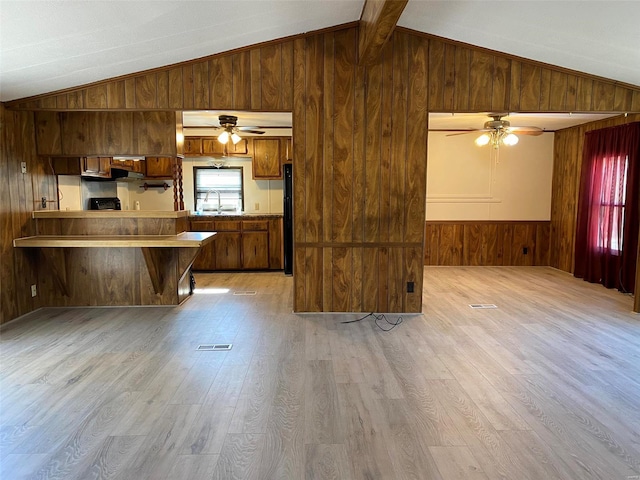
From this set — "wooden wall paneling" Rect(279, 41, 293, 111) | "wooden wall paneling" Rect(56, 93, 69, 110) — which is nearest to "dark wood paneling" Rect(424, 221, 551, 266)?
"wooden wall paneling" Rect(279, 41, 293, 111)

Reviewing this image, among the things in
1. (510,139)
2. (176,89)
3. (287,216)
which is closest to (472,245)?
(510,139)

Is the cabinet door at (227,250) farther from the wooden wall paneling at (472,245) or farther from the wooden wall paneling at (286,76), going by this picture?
the wooden wall paneling at (472,245)

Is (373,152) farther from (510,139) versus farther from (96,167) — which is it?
(96,167)

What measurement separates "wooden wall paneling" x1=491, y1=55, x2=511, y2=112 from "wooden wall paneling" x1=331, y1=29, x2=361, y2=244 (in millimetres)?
1472

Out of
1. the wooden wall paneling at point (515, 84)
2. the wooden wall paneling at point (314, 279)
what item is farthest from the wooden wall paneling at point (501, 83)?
the wooden wall paneling at point (314, 279)

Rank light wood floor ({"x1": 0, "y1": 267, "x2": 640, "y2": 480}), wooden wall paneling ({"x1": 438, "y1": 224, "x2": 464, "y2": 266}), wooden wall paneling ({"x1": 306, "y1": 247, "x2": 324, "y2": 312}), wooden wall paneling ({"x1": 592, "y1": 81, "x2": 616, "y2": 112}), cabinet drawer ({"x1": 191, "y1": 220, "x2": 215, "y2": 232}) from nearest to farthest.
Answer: light wood floor ({"x1": 0, "y1": 267, "x2": 640, "y2": 480}) → wooden wall paneling ({"x1": 592, "y1": 81, "x2": 616, "y2": 112}) → wooden wall paneling ({"x1": 306, "y1": 247, "x2": 324, "y2": 312}) → cabinet drawer ({"x1": 191, "y1": 220, "x2": 215, "y2": 232}) → wooden wall paneling ({"x1": 438, "y1": 224, "x2": 464, "y2": 266})

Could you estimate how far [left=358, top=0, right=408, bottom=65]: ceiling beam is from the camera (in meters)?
2.77

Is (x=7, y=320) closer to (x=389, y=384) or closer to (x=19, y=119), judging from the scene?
(x=19, y=119)

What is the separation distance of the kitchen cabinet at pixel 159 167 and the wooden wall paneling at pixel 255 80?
11.2 ft

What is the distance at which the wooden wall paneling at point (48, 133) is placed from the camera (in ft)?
15.2

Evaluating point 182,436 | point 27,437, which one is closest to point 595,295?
point 182,436

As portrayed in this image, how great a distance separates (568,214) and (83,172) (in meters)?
7.39

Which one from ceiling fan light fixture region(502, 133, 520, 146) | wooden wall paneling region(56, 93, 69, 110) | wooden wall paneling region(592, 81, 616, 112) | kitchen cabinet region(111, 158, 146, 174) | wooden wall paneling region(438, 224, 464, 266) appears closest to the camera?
wooden wall paneling region(56, 93, 69, 110)

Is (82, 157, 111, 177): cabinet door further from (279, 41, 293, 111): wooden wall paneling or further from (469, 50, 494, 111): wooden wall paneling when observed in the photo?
(469, 50, 494, 111): wooden wall paneling
